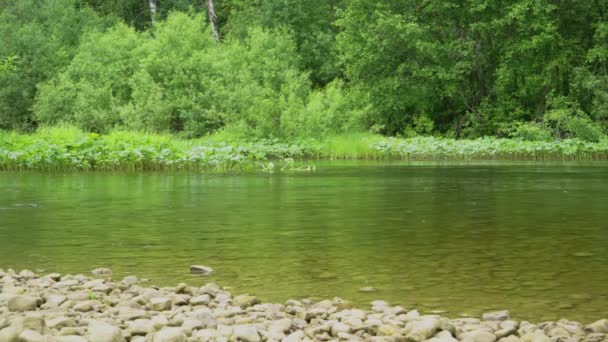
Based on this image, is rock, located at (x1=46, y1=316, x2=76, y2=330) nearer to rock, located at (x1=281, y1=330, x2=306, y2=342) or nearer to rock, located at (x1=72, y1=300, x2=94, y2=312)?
rock, located at (x1=72, y1=300, x2=94, y2=312)

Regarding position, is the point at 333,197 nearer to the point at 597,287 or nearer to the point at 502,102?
the point at 597,287

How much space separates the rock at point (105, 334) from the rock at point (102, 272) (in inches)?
89.0

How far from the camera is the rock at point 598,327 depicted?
508 cm

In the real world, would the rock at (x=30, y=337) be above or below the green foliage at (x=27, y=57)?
below

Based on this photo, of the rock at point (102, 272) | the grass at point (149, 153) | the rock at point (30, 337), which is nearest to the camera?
the rock at point (30, 337)

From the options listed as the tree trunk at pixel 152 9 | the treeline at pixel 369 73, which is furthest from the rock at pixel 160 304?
the tree trunk at pixel 152 9

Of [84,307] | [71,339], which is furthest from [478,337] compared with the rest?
[84,307]

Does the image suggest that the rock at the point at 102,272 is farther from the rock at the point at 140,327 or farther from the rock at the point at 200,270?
the rock at the point at 140,327

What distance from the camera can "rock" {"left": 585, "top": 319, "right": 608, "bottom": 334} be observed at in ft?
16.7

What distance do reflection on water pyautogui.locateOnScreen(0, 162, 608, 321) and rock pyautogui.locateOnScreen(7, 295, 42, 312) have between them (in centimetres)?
126

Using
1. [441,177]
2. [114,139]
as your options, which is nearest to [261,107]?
[114,139]

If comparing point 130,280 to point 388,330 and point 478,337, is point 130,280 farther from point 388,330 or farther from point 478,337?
point 478,337

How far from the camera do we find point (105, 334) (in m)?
4.56

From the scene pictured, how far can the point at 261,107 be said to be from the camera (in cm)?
3459
